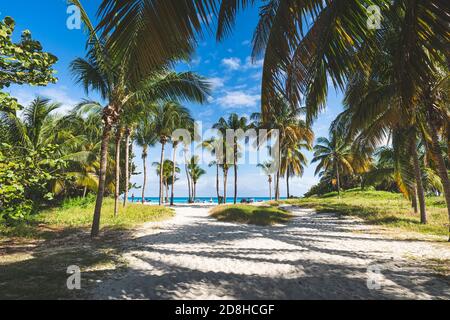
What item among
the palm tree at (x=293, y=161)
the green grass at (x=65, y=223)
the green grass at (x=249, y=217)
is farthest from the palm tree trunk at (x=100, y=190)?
the palm tree at (x=293, y=161)

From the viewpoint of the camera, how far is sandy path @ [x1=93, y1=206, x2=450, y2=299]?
395cm

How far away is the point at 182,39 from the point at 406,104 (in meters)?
2.99

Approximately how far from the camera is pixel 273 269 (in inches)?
205

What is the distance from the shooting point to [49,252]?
6.70 metres

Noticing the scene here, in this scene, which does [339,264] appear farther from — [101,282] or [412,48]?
[101,282]

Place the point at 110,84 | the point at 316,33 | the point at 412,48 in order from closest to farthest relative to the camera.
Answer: the point at 412,48 < the point at 316,33 < the point at 110,84

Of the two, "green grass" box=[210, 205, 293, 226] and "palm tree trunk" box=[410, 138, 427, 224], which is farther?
"green grass" box=[210, 205, 293, 226]

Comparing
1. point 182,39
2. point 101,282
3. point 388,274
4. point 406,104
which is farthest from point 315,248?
point 182,39

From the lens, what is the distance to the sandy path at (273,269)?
3949 mm

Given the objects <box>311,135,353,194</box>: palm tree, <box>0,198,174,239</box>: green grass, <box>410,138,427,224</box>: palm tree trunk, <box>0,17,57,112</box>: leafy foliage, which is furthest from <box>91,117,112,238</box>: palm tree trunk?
<box>311,135,353,194</box>: palm tree

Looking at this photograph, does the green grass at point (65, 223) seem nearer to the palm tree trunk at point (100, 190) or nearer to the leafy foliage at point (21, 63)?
the palm tree trunk at point (100, 190)

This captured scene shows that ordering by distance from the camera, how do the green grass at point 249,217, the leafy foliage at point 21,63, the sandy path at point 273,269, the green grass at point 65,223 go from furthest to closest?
the green grass at point 249,217 < the green grass at point 65,223 < the sandy path at point 273,269 < the leafy foliage at point 21,63

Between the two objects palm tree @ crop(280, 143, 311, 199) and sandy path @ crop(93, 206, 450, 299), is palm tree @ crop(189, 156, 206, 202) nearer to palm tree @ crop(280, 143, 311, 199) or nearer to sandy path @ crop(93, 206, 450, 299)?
palm tree @ crop(280, 143, 311, 199)

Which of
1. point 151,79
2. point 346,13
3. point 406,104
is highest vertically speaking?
point 151,79
